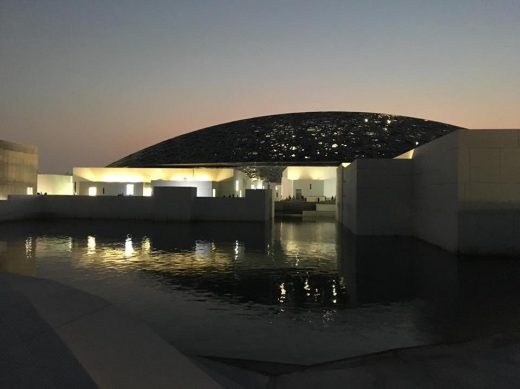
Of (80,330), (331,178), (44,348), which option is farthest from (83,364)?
(331,178)

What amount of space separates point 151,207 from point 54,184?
2699 cm

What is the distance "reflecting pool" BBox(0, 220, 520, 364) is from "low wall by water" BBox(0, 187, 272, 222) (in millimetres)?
11562

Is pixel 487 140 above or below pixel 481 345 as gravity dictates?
above

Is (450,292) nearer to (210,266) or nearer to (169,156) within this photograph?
(210,266)

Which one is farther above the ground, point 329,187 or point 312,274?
point 329,187

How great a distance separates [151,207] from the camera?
29422 millimetres

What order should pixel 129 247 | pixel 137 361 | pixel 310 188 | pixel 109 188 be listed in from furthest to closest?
1. pixel 310 188
2. pixel 109 188
3. pixel 129 247
4. pixel 137 361

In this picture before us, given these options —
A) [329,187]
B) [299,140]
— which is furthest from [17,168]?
[299,140]

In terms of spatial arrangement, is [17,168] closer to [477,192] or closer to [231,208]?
[231,208]

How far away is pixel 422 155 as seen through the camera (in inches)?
737

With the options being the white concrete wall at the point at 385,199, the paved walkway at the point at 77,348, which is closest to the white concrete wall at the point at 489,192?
the white concrete wall at the point at 385,199

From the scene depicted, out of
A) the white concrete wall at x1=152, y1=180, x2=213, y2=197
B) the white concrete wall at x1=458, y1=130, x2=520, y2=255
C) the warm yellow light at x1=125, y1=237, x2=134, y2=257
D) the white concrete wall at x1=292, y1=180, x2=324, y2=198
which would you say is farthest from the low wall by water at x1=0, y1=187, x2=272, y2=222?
the white concrete wall at x1=292, y1=180, x2=324, y2=198

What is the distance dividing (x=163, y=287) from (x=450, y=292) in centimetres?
624

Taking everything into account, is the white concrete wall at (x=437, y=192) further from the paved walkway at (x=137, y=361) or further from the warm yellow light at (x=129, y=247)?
the warm yellow light at (x=129, y=247)
